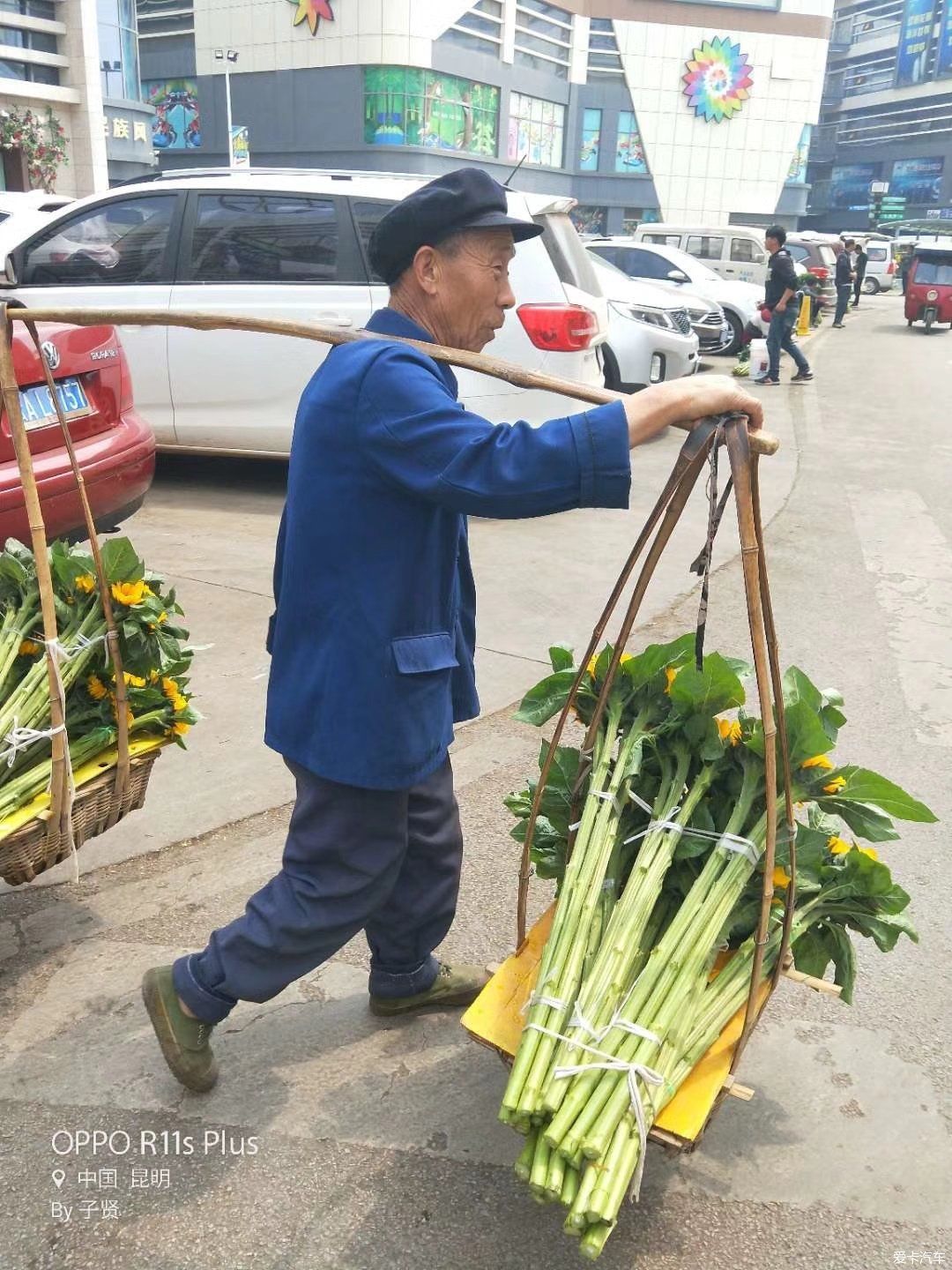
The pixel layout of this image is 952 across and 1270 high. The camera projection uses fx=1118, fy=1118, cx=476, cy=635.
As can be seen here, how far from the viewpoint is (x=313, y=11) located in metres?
51.9

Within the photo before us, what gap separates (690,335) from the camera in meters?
11.7

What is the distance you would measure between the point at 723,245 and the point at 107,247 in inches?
741

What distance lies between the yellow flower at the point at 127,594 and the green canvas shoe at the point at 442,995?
1.19m

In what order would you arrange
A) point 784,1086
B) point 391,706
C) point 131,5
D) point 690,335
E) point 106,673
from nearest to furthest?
point 391,706, point 784,1086, point 106,673, point 690,335, point 131,5

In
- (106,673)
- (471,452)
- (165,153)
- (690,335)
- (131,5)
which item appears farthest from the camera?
(165,153)

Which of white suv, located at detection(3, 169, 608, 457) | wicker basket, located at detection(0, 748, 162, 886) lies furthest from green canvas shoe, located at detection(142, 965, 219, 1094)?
white suv, located at detection(3, 169, 608, 457)

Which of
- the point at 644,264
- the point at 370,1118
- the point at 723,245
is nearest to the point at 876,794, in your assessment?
the point at 370,1118

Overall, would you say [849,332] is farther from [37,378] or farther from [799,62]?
[799,62]

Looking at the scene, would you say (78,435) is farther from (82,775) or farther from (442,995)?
(442,995)

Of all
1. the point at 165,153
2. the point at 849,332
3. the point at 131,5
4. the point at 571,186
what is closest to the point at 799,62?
the point at 571,186

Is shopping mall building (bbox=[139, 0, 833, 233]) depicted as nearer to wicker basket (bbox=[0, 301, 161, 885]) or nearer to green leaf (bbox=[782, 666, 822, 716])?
wicker basket (bbox=[0, 301, 161, 885])

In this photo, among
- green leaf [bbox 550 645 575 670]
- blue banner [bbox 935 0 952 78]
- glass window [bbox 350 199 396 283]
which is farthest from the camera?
blue banner [bbox 935 0 952 78]

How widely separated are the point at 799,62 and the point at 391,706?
75.7 metres

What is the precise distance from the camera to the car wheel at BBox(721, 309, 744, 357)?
17.8 m
